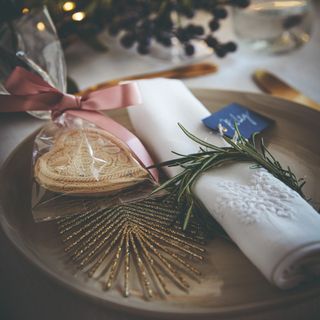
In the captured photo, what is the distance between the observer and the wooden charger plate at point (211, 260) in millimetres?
371

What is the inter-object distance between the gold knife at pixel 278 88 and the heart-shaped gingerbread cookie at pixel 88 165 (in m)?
0.34

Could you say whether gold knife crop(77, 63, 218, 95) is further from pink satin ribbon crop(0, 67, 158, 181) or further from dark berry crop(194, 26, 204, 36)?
pink satin ribbon crop(0, 67, 158, 181)

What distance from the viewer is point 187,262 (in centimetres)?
43

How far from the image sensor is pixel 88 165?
540mm

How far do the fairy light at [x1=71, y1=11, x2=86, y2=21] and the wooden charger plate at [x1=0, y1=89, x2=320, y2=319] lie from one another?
14.9 inches

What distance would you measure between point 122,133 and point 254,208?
23 cm

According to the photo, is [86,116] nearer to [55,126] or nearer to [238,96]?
[55,126]

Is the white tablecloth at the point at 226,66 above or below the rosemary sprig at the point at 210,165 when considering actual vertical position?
below

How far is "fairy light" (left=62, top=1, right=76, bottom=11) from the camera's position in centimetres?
87

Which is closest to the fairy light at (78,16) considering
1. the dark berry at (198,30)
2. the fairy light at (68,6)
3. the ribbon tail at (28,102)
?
the fairy light at (68,6)

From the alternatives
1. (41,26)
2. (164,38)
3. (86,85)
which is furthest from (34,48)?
(164,38)

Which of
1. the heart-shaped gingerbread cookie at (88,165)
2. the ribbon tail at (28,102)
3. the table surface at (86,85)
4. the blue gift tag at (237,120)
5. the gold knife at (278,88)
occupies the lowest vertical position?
the table surface at (86,85)

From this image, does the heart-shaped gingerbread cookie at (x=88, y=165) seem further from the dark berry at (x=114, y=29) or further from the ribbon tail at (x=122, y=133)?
the dark berry at (x=114, y=29)

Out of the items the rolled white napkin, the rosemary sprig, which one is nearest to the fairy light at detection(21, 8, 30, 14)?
→ the rolled white napkin
